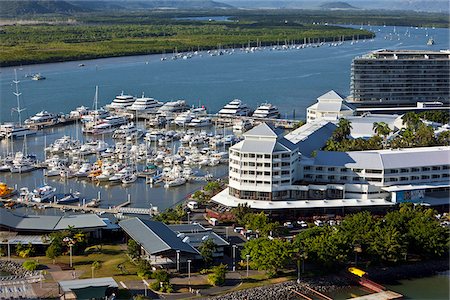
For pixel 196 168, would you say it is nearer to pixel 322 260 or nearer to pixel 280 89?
pixel 322 260

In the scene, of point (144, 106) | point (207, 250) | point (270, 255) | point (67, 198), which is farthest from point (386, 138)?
point (144, 106)

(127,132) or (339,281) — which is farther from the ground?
(127,132)

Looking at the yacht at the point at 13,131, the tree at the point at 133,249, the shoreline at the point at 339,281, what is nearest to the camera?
the shoreline at the point at 339,281

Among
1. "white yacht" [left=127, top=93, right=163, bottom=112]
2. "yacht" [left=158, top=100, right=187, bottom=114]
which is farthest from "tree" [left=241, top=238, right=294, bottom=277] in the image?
"white yacht" [left=127, top=93, right=163, bottom=112]

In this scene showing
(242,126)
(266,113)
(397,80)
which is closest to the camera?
(242,126)

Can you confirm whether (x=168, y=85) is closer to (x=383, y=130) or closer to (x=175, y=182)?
(x=383, y=130)

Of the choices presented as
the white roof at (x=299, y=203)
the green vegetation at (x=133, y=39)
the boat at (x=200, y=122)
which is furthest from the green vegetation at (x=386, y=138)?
the green vegetation at (x=133, y=39)

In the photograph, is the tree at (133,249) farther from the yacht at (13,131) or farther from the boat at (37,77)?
the boat at (37,77)

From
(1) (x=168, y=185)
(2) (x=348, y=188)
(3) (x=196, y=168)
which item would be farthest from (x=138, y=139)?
(2) (x=348, y=188)
